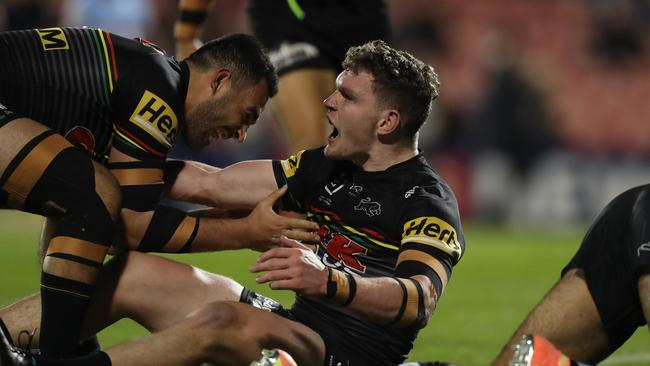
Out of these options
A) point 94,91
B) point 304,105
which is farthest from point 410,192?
point 304,105

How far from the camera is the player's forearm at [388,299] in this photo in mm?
3453

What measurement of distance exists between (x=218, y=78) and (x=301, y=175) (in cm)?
58

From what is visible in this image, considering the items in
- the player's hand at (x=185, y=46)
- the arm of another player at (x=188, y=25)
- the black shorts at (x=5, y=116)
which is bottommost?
the black shorts at (x=5, y=116)

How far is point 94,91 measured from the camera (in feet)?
13.8

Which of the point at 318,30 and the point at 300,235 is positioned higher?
the point at 318,30

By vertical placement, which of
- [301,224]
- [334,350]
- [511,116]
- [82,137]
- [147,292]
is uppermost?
[511,116]

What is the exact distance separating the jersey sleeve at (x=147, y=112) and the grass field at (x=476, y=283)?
1583 millimetres

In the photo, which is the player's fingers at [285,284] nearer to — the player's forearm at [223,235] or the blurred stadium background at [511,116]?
the player's forearm at [223,235]

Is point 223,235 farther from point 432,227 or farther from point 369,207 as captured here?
point 432,227

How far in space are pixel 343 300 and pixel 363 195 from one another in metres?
0.77

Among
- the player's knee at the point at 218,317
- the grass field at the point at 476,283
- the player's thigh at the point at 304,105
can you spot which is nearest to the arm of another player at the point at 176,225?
the player's knee at the point at 218,317

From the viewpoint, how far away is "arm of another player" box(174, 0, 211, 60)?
6.23m

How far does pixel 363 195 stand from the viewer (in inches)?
162

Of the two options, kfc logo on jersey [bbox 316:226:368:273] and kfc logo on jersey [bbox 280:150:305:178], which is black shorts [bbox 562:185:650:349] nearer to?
kfc logo on jersey [bbox 316:226:368:273]
